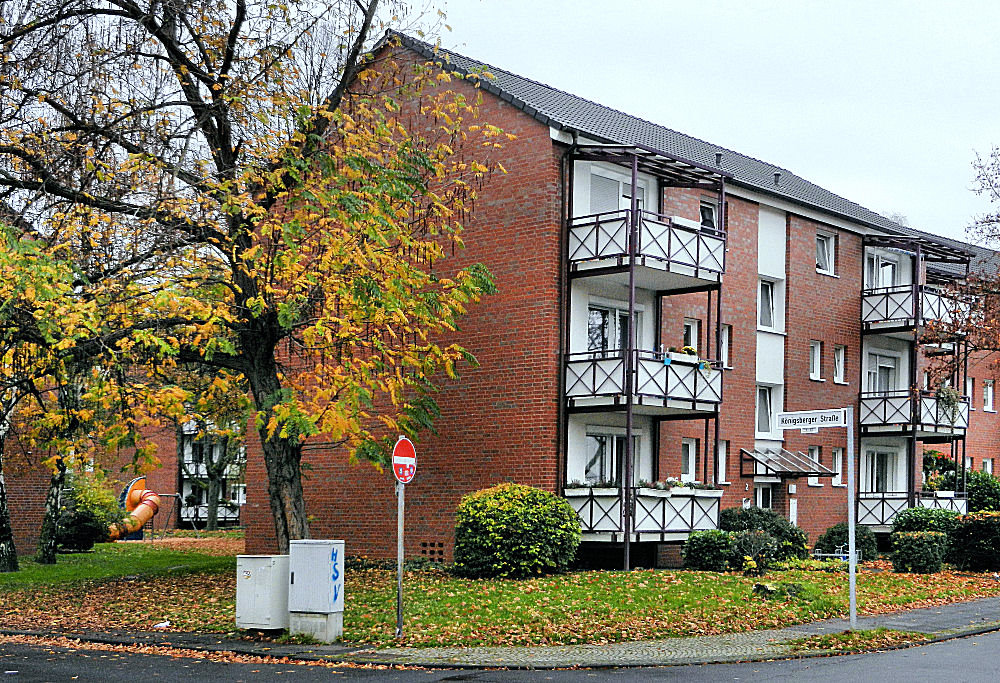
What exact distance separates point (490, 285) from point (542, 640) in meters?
7.94

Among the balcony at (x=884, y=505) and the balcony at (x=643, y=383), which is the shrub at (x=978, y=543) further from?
the balcony at (x=643, y=383)

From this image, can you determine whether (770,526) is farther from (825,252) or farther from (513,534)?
(825,252)

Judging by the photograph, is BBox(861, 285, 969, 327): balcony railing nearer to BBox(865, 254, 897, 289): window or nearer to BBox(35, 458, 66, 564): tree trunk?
BBox(865, 254, 897, 289): window

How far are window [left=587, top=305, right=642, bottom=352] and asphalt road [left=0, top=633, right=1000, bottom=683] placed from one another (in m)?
12.7

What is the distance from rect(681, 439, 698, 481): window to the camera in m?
28.7

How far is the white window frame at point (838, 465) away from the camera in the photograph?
33.6m

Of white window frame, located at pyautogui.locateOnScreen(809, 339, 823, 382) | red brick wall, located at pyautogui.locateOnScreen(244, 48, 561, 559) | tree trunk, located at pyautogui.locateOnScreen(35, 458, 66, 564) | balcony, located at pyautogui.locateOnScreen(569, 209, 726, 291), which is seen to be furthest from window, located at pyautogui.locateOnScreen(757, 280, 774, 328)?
tree trunk, located at pyautogui.locateOnScreen(35, 458, 66, 564)

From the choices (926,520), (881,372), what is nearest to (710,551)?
(926,520)

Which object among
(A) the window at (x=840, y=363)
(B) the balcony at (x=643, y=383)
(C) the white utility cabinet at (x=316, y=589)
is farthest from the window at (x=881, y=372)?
(C) the white utility cabinet at (x=316, y=589)

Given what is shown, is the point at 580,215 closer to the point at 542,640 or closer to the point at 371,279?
the point at 371,279

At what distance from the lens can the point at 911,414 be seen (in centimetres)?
3394

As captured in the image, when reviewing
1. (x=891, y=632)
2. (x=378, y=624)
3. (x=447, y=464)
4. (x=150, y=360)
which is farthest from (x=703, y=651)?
(x=447, y=464)

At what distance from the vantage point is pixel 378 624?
55.1 feet

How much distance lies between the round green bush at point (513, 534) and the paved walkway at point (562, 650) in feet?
18.9
